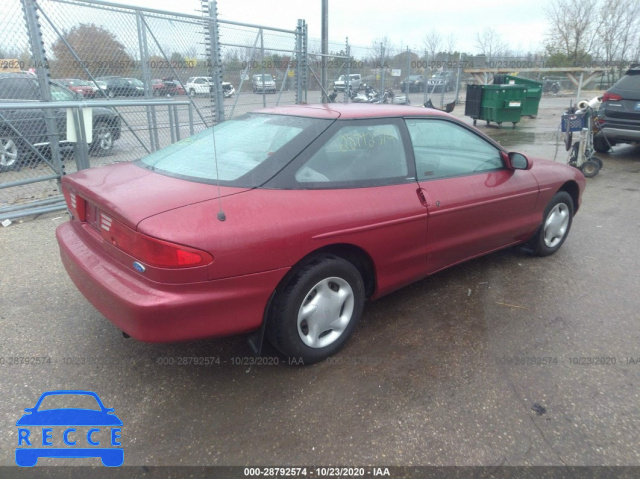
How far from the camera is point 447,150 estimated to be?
11.6 feet

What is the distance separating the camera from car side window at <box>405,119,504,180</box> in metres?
3.30

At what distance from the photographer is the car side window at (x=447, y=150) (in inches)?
130

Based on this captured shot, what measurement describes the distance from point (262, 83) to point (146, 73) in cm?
263

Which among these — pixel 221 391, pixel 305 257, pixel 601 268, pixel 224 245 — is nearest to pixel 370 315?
pixel 305 257

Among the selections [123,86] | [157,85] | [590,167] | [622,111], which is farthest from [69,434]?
[622,111]

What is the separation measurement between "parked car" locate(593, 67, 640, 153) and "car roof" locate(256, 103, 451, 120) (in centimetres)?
728

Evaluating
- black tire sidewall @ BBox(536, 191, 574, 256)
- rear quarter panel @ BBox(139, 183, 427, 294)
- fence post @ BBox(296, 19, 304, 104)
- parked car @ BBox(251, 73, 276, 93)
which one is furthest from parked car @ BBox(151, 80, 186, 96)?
black tire sidewall @ BBox(536, 191, 574, 256)

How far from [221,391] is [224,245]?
901mm

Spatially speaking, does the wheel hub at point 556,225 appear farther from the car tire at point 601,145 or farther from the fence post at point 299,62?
the car tire at point 601,145

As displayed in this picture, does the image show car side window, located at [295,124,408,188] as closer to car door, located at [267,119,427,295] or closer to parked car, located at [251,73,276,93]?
car door, located at [267,119,427,295]

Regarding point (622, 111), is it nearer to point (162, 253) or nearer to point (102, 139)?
point (102, 139)

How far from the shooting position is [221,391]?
8.53 feet

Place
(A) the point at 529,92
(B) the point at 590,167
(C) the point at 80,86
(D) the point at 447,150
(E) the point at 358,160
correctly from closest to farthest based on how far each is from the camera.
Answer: (E) the point at 358,160, (D) the point at 447,150, (C) the point at 80,86, (B) the point at 590,167, (A) the point at 529,92

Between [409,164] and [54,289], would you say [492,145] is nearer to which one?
[409,164]
